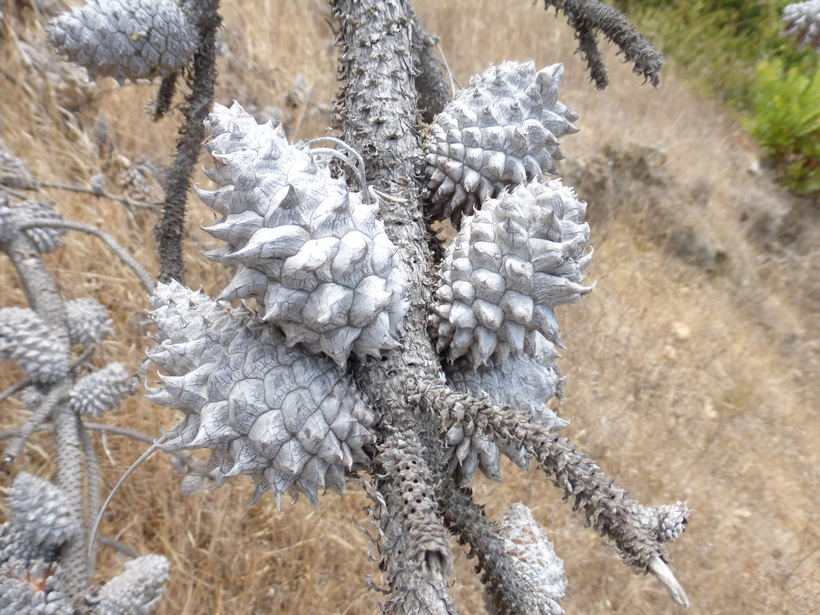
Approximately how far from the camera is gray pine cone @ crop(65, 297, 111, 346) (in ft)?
3.82

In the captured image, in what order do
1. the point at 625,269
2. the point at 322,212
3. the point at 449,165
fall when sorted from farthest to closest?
the point at 625,269 → the point at 449,165 → the point at 322,212

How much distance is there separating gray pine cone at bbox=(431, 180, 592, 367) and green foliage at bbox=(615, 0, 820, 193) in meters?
5.05

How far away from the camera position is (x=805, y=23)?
88cm

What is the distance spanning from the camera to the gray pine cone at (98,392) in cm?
106

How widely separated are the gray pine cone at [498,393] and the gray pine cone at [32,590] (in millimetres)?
685

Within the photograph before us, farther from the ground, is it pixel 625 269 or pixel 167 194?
pixel 625 269

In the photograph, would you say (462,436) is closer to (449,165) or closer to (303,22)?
(449,165)

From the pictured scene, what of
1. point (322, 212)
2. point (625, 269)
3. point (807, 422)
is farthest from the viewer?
point (625, 269)

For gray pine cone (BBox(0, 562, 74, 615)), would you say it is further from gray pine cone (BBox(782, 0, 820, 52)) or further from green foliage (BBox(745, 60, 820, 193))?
green foliage (BBox(745, 60, 820, 193))

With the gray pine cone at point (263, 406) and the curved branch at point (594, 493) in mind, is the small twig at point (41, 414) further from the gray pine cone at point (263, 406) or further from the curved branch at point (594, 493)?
the curved branch at point (594, 493)

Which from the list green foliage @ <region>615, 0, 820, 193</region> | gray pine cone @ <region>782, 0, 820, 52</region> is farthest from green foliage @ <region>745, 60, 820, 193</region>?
gray pine cone @ <region>782, 0, 820, 52</region>

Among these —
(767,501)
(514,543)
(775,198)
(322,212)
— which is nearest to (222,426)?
(322,212)

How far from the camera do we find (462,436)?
0.59 metres

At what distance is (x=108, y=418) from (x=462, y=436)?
177cm
